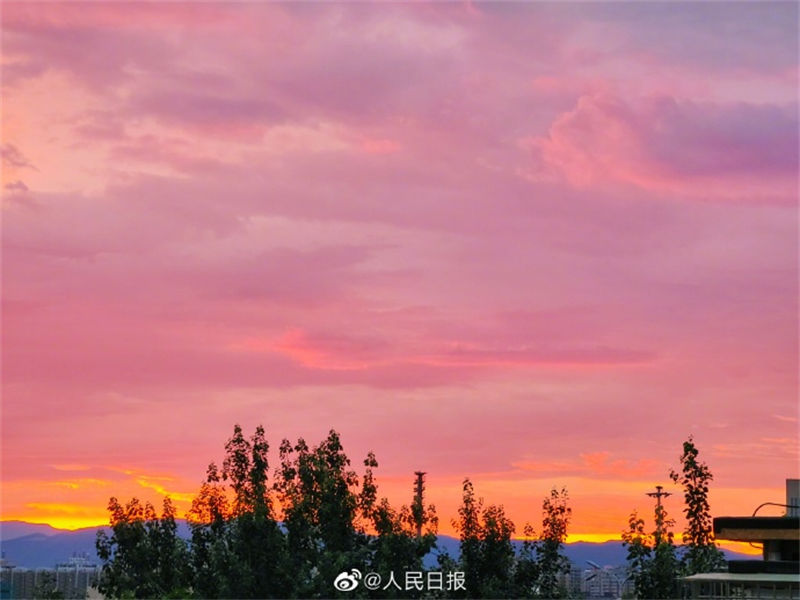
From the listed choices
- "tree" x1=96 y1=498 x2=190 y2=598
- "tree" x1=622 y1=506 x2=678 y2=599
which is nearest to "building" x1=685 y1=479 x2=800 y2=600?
"tree" x1=622 y1=506 x2=678 y2=599

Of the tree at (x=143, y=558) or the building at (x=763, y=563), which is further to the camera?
the tree at (x=143, y=558)

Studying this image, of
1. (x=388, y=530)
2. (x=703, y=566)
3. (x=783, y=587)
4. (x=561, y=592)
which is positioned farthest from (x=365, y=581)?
(x=783, y=587)

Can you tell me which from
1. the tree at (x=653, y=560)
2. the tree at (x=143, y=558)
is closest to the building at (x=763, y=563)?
the tree at (x=653, y=560)

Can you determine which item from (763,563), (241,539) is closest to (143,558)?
(241,539)

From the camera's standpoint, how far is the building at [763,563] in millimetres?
53250

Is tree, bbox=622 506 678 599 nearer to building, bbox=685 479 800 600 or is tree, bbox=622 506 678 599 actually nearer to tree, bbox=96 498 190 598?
building, bbox=685 479 800 600

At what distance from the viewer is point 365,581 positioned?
67375mm

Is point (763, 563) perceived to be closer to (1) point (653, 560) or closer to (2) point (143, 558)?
(1) point (653, 560)

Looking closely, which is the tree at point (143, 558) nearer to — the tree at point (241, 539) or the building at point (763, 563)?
the tree at point (241, 539)

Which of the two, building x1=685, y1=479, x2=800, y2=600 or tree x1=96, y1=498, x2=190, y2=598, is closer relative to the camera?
building x1=685, y1=479, x2=800, y2=600

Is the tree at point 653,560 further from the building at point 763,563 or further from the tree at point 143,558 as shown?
the tree at point 143,558

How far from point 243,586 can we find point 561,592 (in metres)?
15.8

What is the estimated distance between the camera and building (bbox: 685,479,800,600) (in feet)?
175

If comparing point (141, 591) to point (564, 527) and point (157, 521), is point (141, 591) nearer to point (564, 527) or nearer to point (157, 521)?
point (157, 521)
